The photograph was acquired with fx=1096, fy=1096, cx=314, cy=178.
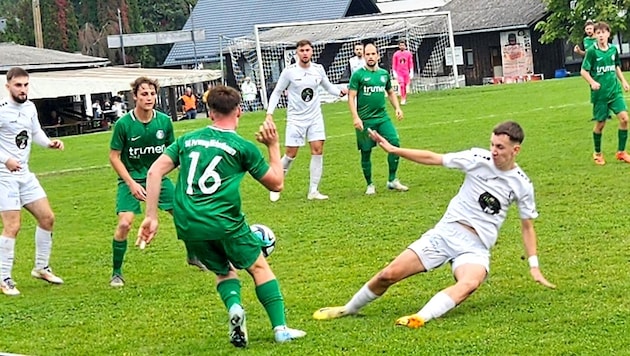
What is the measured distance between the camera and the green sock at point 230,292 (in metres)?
7.26

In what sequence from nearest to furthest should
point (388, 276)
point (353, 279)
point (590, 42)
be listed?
point (388, 276)
point (353, 279)
point (590, 42)

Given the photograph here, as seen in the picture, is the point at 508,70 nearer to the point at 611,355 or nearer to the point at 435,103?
the point at 435,103

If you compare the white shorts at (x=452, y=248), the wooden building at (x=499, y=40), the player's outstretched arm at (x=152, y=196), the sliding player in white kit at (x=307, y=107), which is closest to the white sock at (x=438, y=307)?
the white shorts at (x=452, y=248)

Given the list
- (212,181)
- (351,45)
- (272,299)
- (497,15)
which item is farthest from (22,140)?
(497,15)

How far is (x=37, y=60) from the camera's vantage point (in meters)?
49.8

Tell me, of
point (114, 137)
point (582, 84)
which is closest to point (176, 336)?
point (114, 137)

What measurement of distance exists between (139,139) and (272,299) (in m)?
3.22

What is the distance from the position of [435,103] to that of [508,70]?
101 feet

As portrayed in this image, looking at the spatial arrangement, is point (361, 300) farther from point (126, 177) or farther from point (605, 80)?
point (605, 80)

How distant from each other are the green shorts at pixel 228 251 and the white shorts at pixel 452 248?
4.27 feet

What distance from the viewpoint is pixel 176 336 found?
7973mm

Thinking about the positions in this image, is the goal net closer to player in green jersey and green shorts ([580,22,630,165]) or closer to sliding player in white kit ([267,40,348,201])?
player in green jersey and green shorts ([580,22,630,165])

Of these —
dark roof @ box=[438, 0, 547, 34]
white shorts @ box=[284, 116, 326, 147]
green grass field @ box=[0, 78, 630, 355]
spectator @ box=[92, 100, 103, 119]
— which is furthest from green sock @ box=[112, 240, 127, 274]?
dark roof @ box=[438, 0, 547, 34]

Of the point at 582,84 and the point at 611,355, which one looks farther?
A: the point at 582,84
